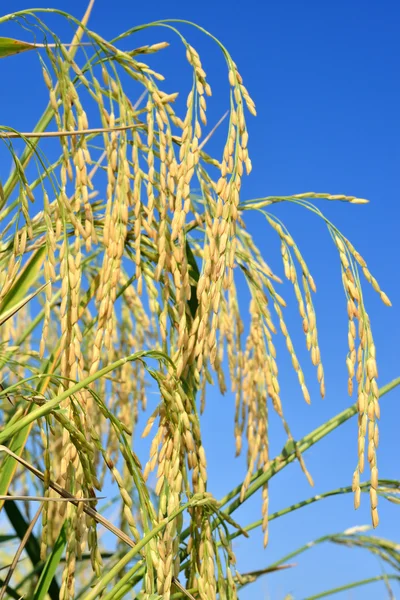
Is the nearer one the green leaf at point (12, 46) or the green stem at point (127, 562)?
the green stem at point (127, 562)

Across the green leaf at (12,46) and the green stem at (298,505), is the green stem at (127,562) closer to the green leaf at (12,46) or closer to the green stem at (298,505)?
the green stem at (298,505)

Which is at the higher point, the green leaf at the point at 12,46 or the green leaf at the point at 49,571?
the green leaf at the point at 12,46

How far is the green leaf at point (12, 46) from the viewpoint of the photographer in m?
1.55

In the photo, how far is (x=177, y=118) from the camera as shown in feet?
5.14

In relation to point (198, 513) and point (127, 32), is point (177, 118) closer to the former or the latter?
point (127, 32)

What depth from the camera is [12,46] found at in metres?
1.57

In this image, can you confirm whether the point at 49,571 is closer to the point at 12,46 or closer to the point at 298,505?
the point at 298,505

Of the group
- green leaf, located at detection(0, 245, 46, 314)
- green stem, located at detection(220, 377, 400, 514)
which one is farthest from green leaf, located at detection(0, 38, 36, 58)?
green stem, located at detection(220, 377, 400, 514)

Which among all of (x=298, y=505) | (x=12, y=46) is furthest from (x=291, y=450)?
(x=12, y=46)

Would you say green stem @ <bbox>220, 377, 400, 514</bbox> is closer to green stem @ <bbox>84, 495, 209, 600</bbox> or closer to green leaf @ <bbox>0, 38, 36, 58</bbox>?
green stem @ <bbox>84, 495, 209, 600</bbox>

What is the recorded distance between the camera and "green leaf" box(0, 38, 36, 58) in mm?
1551

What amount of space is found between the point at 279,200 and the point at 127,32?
1.73 feet

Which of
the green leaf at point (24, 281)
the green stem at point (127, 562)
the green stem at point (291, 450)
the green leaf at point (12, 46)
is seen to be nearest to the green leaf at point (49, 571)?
the green stem at point (127, 562)

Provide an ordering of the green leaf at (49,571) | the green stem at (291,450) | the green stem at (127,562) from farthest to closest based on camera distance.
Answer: the green stem at (291,450)
the green leaf at (49,571)
the green stem at (127,562)
